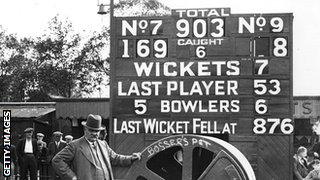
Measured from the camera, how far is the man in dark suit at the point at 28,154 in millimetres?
18828

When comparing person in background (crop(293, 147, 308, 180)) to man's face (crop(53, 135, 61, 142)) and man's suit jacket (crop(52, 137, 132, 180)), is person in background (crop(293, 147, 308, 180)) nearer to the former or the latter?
man's face (crop(53, 135, 61, 142))

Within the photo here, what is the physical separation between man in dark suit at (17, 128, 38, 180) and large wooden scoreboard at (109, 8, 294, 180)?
5311 mm

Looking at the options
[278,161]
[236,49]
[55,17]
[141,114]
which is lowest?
[278,161]

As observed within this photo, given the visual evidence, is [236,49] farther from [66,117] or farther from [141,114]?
[66,117]

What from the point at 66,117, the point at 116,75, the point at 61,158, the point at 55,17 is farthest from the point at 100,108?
the point at 55,17

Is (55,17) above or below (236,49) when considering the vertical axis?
above

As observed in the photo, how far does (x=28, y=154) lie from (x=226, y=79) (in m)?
6.67

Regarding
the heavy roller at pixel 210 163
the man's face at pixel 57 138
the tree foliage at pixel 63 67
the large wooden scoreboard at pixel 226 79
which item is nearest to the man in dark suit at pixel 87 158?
the heavy roller at pixel 210 163

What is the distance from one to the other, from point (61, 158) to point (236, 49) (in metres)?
5.81

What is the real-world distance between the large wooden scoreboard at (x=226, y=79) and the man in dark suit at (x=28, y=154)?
17.4ft

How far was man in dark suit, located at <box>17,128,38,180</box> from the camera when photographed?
18.8 m

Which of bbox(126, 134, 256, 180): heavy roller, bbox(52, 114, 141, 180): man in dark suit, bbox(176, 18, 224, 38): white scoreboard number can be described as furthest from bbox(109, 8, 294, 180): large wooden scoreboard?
bbox(52, 114, 141, 180): man in dark suit

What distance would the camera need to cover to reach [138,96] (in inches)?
580

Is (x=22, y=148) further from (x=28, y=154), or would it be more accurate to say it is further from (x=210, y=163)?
(x=210, y=163)
